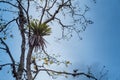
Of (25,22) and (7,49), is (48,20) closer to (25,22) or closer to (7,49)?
(25,22)

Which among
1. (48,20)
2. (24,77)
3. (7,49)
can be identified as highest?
(48,20)

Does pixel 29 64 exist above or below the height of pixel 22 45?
below

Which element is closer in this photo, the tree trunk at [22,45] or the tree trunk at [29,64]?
the tree trunk at [29,64]

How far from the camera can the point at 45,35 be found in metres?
19.7

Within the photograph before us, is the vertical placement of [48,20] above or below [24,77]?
above

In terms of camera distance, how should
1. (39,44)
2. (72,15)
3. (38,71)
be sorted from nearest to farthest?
(39,44)
(38,71)
(72,15)

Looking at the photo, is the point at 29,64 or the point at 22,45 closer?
the point at 29,64

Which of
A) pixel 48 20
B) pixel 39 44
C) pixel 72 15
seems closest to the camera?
pixel 39 44

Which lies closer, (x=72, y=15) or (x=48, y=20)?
(x=48, y=20)

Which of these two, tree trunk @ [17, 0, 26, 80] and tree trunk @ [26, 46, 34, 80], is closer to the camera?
tree trunk @ [26, 46, 34, 80]

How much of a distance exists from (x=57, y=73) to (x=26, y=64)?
166 centimetres

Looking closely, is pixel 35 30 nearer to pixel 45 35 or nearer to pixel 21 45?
pixel 45 35

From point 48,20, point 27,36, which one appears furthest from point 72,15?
point 27,36

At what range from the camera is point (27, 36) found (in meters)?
21.4
